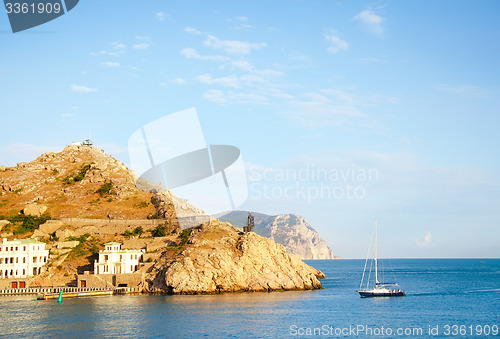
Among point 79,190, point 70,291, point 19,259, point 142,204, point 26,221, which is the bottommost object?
point 70,291

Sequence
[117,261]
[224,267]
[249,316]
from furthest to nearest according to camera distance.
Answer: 1. [117,261]
2. [224,267]
3. [249,316]

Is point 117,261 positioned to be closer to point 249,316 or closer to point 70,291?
point 70,291

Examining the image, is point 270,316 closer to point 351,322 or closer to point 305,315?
point 305,315

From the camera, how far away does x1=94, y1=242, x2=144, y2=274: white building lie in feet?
299

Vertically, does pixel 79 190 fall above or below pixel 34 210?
above

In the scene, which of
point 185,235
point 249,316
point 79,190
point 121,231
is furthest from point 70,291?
point 79,190

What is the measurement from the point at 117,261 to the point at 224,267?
62.6 feet

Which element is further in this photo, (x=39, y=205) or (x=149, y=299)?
(x=39, y=205)

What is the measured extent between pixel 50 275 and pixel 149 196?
115 feet

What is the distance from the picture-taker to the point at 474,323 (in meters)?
62.2

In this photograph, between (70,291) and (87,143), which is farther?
(87,143)

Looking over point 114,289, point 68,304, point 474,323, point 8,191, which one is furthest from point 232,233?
point 8,191

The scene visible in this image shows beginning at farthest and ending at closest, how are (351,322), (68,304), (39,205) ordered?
(39,205), (68,304), (351,322)

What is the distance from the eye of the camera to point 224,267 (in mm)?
84500
